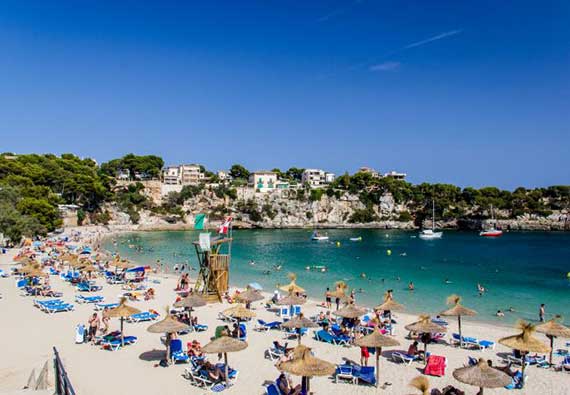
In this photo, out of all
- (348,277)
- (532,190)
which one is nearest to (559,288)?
(348,277)

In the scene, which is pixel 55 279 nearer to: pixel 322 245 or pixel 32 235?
pixel 32 235

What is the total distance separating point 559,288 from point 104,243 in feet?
175

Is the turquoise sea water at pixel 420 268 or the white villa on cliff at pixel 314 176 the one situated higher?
the white villa on cliff at pixel 314 176

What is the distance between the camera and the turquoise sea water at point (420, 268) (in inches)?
1066

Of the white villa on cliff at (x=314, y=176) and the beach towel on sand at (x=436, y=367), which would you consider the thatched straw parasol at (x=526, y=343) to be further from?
the white villa on cliff at (x=314, y=176)

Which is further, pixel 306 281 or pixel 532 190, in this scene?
pixel 532 190

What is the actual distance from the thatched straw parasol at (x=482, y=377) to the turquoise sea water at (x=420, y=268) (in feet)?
45.7

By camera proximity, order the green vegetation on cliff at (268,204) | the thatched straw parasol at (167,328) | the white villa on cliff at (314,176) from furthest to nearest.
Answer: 1. the white villa on cliff at (314,176)
2. the green vegetation on cliff at (268,204)
3. the thatched straw parasol at (167,328)

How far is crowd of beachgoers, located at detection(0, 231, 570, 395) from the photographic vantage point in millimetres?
11312

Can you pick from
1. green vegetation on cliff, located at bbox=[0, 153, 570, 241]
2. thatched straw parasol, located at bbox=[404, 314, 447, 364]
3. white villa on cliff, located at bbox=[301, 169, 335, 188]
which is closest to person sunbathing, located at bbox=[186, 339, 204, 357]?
thatched straw parasol, located at bbox=[404, 314, 447, 364]

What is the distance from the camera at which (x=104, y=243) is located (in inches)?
2418

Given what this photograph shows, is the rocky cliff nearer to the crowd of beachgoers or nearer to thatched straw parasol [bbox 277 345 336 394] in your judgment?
the crowd of beachgoers

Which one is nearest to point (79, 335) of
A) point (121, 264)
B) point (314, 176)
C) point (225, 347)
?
point (225, 347)

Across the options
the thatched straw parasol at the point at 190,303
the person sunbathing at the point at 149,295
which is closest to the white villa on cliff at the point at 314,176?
the person sunbathing at the point at 149,295
